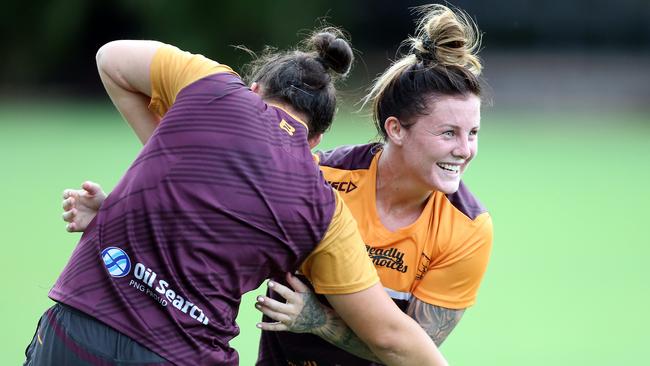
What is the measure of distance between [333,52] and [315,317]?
3.34ft

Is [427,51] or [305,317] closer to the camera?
[305,317]

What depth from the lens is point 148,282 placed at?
342cm

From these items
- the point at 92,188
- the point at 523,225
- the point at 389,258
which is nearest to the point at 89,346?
the point at 92,188

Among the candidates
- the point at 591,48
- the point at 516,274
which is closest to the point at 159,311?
the point at 516,274

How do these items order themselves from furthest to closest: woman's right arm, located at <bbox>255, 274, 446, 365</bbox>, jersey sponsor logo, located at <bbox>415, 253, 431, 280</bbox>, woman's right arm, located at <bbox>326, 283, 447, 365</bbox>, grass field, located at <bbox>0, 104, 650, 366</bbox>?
grass field, located at <bbox>0, 104, 650, 366</bbox> < jersey sponsor logo, located at <bbox>415, 253, 431, 280</bbox> < woman's right arm, located at <bbox>255, 274, 446, 365</bbox> < woman's right arm, located at <bbox>326, 283, 447, 365</bbox>

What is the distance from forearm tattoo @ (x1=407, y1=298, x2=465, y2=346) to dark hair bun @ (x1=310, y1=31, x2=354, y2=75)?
1.01 m

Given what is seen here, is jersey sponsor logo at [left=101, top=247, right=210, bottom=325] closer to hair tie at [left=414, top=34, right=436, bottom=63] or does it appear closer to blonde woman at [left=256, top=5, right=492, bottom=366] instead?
blonde woman at [left=256, top=5, right=492, bottom=366]

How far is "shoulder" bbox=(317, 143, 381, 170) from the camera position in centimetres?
455

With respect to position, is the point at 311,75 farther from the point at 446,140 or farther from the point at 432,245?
the point at 432,245

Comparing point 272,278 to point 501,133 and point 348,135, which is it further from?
point 501,133

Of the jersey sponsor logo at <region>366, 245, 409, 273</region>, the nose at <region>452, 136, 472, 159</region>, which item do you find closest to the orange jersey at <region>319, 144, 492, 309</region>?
the jersey sponsor logo at <region>366, 245, 409, 273</region>

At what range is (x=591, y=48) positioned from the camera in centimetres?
2103

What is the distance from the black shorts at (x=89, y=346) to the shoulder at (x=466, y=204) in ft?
4.90

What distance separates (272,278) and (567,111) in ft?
53.1
